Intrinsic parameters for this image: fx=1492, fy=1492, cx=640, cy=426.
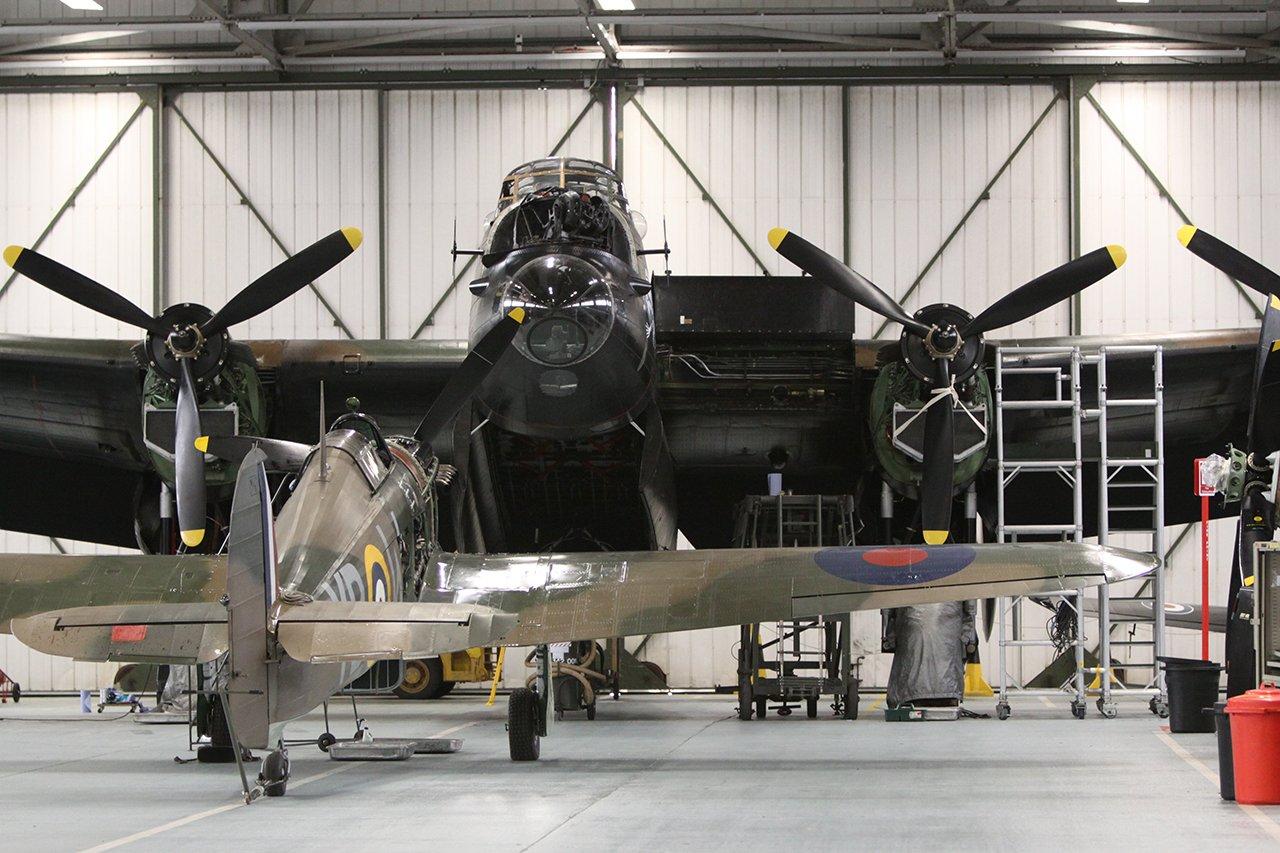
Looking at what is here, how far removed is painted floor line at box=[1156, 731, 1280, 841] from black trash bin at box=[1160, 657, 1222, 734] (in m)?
0.23

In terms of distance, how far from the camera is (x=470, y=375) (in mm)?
14375

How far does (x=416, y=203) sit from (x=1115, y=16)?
12567 millimetres

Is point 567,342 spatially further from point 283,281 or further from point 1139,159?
point 1139,159

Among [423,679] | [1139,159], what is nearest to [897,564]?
[423,679]

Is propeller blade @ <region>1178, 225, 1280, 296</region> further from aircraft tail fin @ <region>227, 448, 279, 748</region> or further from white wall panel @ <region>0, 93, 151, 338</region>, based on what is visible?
white wall panel @ <region>0, 93, 151, 338</region>

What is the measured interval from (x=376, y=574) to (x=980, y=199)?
18.3 metres

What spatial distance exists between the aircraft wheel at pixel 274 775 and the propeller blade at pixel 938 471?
9.01 meters

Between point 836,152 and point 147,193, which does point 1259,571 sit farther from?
point 147,193

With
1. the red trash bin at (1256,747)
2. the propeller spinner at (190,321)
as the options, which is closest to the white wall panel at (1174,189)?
the propeller spinner at (190,321)

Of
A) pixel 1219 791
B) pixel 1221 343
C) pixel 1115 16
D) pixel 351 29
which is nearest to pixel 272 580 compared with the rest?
pixel 1219 791

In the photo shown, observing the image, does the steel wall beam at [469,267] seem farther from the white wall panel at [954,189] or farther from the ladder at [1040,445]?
the ladder at [1040,445]

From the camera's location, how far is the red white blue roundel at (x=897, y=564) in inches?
466

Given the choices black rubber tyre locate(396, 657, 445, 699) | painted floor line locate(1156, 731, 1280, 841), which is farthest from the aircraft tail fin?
black rubber tyre locate(396, 657, 445, 699)

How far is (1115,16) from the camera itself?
24.5 meters
